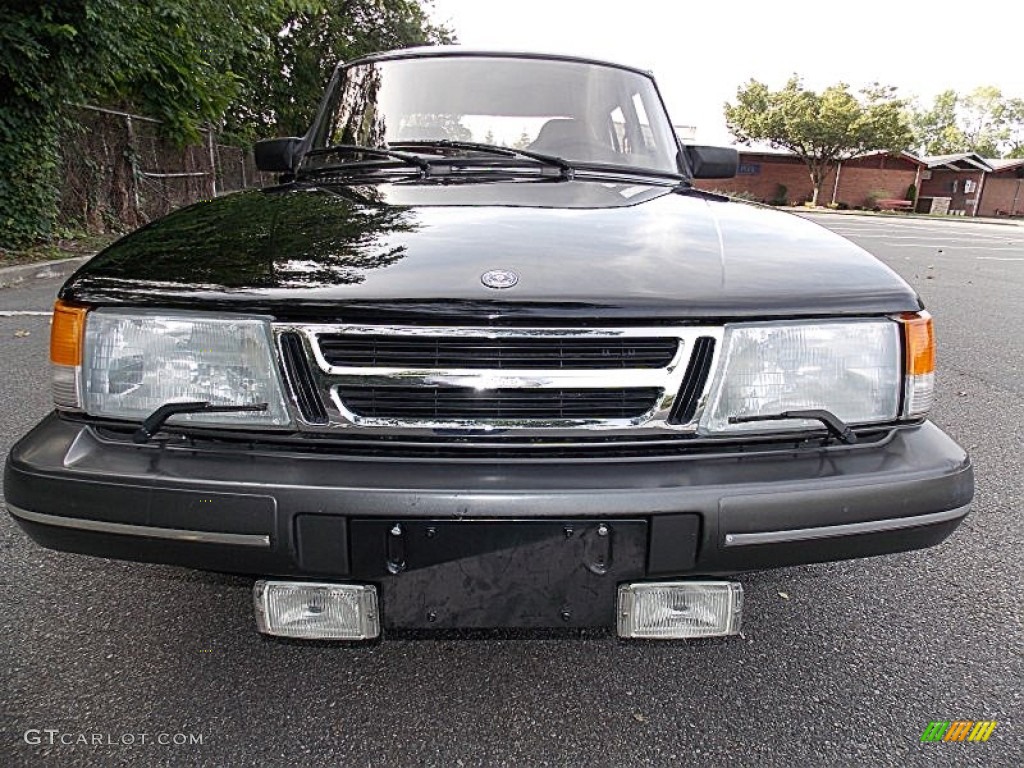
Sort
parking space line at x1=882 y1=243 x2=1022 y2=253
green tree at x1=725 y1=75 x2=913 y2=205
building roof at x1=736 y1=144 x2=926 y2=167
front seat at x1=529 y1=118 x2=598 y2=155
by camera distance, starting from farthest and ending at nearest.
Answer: building roof at x1=736 y1=144 x2=926 y2=167
green tree at x1=725 y1=75 x2=913 y2=205
parking space line at x1=882 y1=243 x2=1022 y2=253
front seat at x1=529 y1=118 x2=598 y2=155

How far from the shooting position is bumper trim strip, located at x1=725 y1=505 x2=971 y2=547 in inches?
52.9

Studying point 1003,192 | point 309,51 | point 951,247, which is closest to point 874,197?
point 1003,192

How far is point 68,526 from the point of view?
1.37 m

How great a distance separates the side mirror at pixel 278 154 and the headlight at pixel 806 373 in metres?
1.94

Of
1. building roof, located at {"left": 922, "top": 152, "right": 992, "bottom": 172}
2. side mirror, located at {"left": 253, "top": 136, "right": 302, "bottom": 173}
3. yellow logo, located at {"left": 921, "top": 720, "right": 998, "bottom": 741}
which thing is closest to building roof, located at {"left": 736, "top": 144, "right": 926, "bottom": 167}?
building roof, located at {"left": 922, "top": 152, "right": 992, "bottom": 172}

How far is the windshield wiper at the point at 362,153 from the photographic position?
2188 mm

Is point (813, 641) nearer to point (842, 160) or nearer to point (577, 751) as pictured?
point (577, 751)

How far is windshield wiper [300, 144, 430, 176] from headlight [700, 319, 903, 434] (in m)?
1.20

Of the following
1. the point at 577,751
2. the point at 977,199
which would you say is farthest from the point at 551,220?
the point at 977,199

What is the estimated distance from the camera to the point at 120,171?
10852 mm

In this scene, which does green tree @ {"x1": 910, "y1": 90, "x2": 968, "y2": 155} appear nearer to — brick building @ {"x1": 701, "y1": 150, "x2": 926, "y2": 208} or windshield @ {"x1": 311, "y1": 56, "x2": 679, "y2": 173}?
brick building @ {"x1": 701, "y1": 150, "x2": 926, "y2": 208}

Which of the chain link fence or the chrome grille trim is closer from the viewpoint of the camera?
the chrome grille trim

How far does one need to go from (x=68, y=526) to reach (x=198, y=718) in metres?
0.57

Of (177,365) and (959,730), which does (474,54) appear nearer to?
(177,365)
